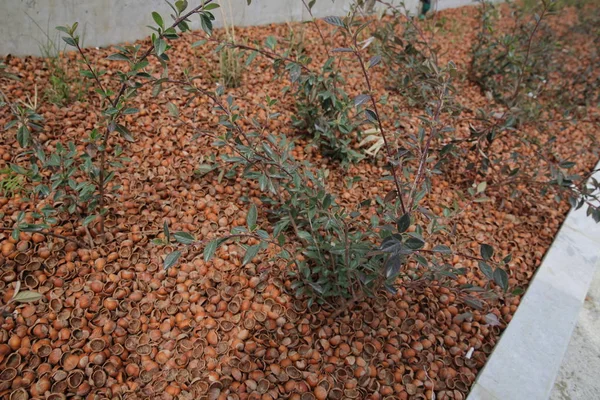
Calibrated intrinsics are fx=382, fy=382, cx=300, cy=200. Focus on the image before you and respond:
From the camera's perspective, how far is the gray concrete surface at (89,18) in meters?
2.03

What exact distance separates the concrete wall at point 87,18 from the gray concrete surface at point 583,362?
2905mm

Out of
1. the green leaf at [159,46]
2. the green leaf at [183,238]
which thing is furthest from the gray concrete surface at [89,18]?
the green leaf at [183,238]

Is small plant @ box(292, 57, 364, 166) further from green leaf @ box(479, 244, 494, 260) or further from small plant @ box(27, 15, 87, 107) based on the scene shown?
small plant @ box(27, 15, 87, 107)

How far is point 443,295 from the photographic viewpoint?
1594 mm

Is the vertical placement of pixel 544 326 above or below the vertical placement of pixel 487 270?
below

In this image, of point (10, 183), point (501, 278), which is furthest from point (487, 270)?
point (10, 183)

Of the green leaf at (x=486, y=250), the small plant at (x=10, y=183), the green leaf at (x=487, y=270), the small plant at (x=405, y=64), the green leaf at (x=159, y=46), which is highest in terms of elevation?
the small plant at (x=405, y=64)

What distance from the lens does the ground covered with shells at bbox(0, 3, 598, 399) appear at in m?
1.19

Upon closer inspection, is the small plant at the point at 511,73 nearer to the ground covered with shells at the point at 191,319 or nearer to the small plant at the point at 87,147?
the ground covered with shells at the point at 191,319

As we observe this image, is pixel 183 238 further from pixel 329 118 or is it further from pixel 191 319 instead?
pixel 329 118

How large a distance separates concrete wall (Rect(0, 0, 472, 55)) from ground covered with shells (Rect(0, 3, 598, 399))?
1.82ft

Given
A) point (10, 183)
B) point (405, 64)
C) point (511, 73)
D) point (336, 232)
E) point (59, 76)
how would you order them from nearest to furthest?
1. point (336, 232)
2. point (10, 183)
3. point (59, 76)
4. point (405, 64)
5. point (511, 73)

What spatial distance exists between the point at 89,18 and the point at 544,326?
288 centimetres

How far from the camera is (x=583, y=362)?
158 centimetres
